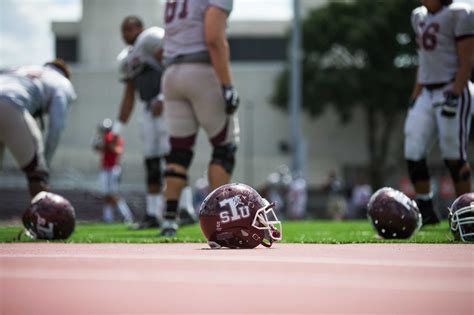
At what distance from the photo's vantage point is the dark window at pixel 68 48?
1987 inches

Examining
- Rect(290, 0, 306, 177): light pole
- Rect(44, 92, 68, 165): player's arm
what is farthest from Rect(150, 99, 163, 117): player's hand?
Rect(290, 0, 306, 177): light pole

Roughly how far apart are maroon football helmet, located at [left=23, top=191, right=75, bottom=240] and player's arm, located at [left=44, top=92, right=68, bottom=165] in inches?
52.7

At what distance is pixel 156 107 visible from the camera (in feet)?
35.8

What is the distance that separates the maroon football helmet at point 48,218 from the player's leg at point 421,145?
12.1ft

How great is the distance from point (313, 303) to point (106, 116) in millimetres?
43395

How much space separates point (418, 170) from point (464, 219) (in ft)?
9.47

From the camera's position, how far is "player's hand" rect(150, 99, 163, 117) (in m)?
10.9

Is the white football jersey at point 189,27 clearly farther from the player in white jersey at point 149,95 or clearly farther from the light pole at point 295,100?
the light pole at point 295,100

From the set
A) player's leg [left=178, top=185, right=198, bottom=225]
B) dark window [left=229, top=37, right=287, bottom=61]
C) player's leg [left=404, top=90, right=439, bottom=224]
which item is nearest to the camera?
player's leg [left=404, top=90, right=439, bottom=224]

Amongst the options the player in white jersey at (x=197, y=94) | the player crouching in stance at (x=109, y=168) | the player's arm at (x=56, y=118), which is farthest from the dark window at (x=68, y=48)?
the player in white jersey at (x=197, y=94)

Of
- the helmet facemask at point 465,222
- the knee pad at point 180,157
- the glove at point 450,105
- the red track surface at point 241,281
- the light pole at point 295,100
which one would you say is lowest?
the light pole at point 295,100

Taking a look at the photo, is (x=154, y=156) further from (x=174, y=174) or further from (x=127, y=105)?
(x=174, y=174)

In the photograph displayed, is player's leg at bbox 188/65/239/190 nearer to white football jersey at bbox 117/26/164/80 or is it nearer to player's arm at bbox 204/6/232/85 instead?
player's arm at bbox 204/6/232/85

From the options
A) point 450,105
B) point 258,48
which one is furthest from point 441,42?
point 258,48
